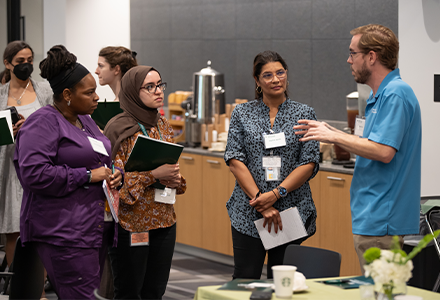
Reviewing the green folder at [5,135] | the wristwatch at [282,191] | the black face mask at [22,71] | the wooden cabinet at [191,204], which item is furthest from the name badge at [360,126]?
the wooden cabinet at [191,204]

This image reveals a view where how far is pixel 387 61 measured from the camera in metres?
2.54

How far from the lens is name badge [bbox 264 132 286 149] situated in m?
3.02

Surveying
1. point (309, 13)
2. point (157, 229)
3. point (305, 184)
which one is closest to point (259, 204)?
point (305, 184)

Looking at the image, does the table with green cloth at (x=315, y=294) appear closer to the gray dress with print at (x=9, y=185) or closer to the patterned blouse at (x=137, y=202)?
the patterned blouse at (x=137, y=202)

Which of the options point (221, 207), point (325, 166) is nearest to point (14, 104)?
point (221, 207)

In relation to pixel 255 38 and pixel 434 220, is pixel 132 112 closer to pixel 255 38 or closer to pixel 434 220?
pixel 434 220

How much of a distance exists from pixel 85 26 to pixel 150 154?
11.0 feet

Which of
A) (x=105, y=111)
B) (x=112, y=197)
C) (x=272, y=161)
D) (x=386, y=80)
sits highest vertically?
(x=386, y=80)

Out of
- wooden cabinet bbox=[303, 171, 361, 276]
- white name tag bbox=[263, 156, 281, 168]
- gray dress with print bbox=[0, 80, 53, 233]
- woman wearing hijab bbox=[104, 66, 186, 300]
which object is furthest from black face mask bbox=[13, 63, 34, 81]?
wooden cabinet bbox=[303, 171, 361, 276]

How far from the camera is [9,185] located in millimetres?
Result: 4082

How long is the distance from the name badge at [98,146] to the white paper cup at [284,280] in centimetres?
99

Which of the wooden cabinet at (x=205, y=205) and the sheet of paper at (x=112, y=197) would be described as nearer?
the sheet of paper at (x=112, y=197)

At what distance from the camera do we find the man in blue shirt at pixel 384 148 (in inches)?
95.9

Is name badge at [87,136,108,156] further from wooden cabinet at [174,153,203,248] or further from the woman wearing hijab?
wooden cabinet at [174,153,203,248]
